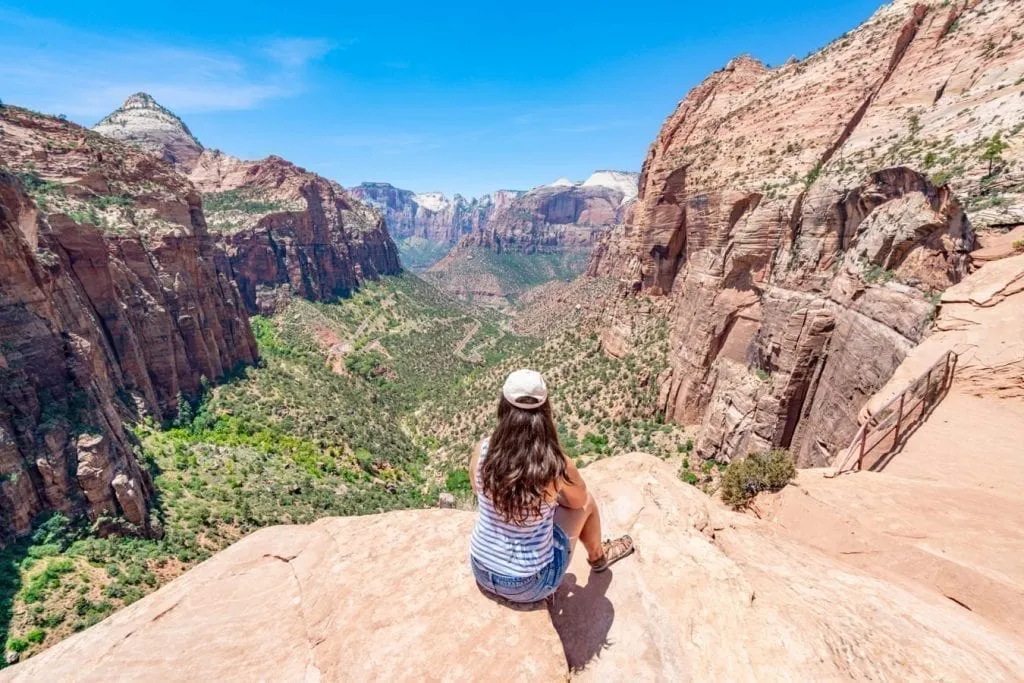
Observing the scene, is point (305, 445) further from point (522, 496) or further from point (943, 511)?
point (943, 511)

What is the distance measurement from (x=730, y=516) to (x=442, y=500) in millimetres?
18404

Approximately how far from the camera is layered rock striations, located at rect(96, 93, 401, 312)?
89.5 meters

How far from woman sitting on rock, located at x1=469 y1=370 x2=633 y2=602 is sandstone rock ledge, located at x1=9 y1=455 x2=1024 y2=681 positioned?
1.08ft

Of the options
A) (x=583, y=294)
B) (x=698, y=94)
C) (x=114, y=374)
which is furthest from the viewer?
A: (x=583, y=294)

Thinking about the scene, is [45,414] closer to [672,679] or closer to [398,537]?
[398,537]

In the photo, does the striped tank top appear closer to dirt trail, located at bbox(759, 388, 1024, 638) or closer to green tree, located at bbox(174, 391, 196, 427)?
dirt trail, located at bbox(759, 388, 1024, 638)

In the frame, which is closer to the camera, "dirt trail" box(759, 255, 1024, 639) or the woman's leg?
the woman's leg

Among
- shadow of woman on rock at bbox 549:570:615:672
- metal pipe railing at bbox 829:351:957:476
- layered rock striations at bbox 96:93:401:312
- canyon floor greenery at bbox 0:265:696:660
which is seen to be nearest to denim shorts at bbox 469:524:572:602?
shadow of woman on rock at bbox 549:570:615:672

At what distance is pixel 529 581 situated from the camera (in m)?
4.22

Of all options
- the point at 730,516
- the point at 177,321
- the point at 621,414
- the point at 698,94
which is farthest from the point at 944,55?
the point at 177,321

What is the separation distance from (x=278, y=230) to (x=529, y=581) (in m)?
107

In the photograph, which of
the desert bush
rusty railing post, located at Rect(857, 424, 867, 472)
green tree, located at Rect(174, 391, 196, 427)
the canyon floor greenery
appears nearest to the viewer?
the desert bush

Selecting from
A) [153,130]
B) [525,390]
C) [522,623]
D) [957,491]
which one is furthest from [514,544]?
[153,130]

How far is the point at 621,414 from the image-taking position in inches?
1417
